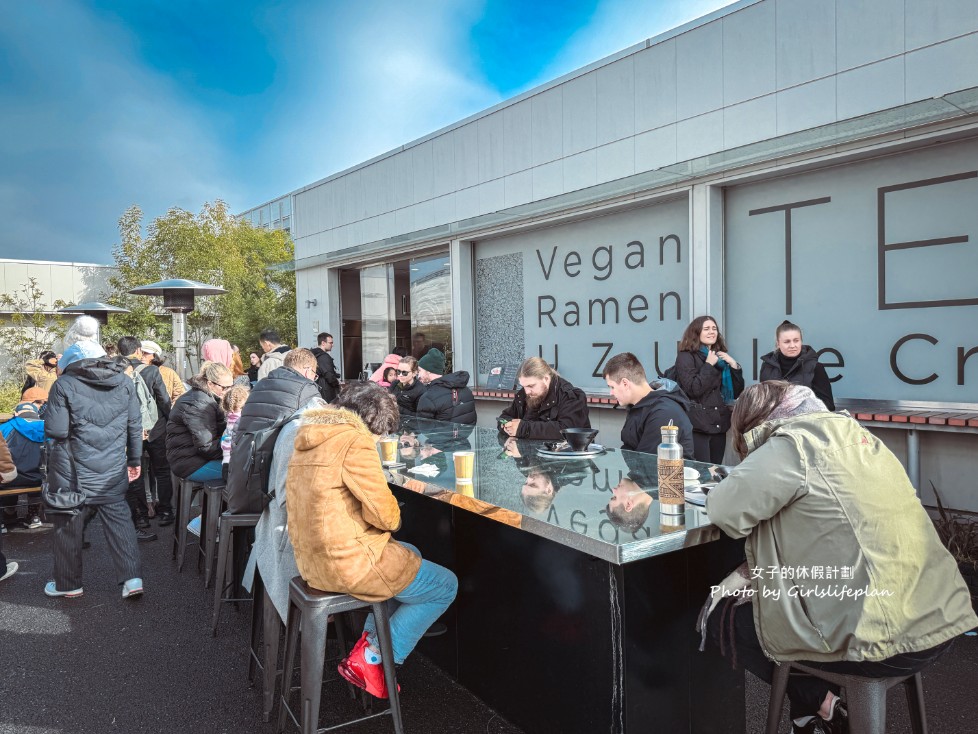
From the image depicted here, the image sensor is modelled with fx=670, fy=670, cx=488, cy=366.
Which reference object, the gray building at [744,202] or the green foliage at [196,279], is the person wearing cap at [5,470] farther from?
the green foliage at [196,279]

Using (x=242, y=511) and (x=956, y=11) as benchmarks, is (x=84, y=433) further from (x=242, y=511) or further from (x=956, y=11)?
(x=956, y=11)

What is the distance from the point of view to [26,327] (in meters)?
18.5

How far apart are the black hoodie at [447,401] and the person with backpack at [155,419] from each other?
2.59 metres

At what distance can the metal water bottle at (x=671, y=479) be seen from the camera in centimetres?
214

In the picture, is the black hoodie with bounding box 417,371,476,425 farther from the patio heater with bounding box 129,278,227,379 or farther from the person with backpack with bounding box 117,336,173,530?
the patio heater with bounding box 129,278,227,379

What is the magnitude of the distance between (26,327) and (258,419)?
731 inches

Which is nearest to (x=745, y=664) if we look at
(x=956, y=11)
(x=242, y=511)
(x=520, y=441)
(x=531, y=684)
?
(x=531, y=684)

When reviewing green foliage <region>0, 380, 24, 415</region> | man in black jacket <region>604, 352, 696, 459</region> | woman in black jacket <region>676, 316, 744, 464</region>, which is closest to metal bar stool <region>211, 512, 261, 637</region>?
man in black jacket <region>604, 352, 696, 459</region>

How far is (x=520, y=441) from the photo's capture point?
3969 millimetres

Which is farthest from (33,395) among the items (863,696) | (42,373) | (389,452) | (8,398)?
(863,696)

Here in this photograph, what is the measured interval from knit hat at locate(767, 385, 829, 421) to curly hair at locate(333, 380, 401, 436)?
60.0 inches

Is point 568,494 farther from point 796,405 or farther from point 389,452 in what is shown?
point 389,452

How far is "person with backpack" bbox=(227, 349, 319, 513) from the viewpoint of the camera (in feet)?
11.7

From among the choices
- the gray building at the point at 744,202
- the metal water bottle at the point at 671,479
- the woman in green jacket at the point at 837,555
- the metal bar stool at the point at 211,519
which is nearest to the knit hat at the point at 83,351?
the metal bar stool at the point at 211,519
